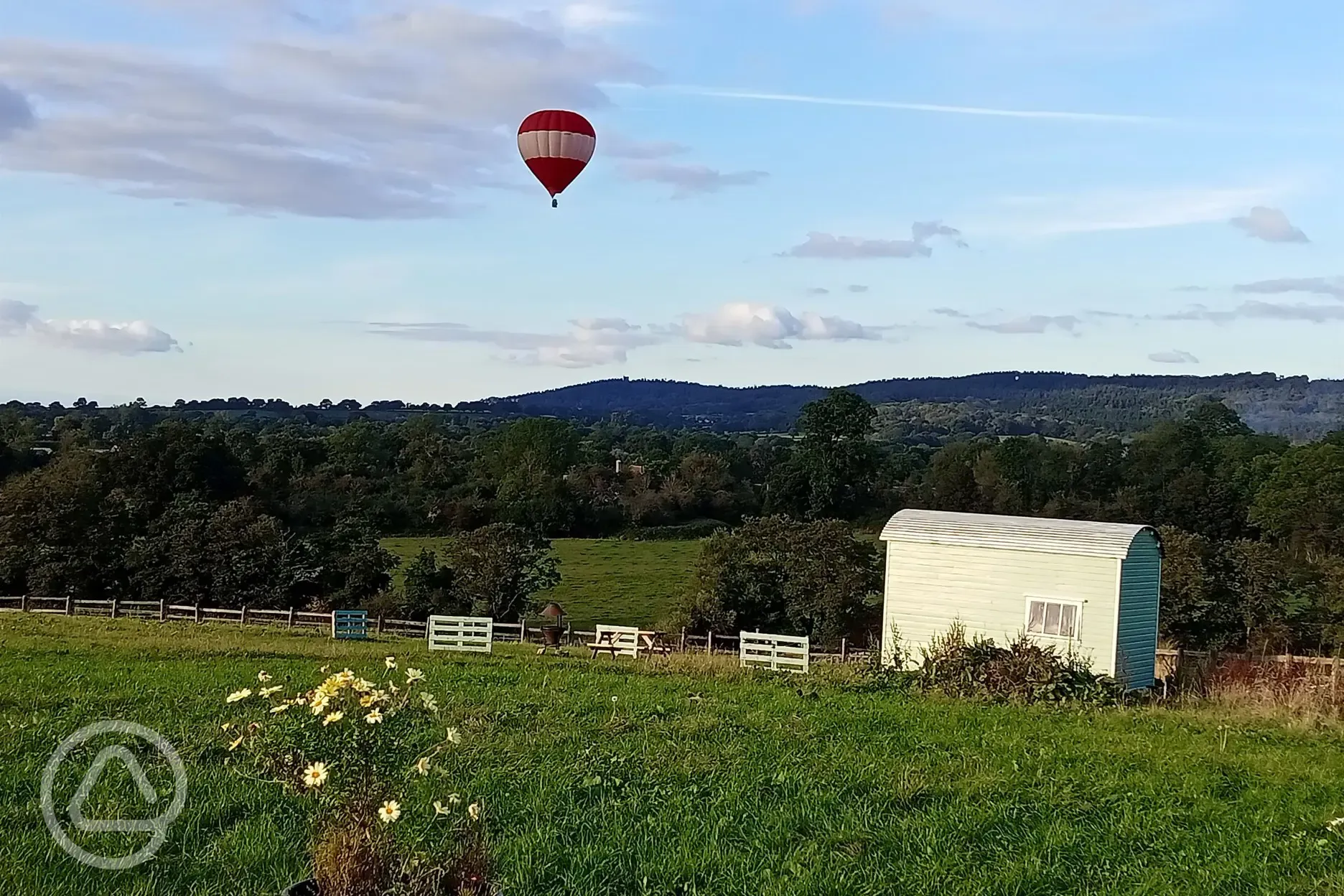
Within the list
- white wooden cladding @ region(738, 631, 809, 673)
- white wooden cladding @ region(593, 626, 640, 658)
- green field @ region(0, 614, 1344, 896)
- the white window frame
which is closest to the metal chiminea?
white wooden cladding @ region(593, 626, 640, 658)

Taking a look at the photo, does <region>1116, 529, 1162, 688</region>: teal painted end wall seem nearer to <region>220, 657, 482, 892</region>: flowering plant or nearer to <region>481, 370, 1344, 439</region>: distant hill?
<region>220, 657, 482, 892</region>: flowering plant

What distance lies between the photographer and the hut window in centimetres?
1964

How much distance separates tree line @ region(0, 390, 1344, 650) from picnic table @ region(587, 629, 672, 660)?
6023 mm

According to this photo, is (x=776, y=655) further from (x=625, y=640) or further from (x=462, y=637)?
(x=462, y=637)

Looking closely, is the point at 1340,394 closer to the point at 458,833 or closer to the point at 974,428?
the point at 974,428

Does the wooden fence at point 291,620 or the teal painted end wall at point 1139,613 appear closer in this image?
the teal painted end wall at point 1139,613

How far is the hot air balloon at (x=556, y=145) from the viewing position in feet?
69.9

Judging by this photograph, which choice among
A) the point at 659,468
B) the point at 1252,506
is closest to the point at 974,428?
the point at 659,468

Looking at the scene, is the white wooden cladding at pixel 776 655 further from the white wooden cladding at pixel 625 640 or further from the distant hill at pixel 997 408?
the distant hill at pixel 997 408

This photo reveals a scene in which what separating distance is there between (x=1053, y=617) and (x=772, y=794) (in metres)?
12.4

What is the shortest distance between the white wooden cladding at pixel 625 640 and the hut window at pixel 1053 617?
6817 mm

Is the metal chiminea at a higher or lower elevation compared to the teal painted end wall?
lower

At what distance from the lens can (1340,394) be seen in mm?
156500

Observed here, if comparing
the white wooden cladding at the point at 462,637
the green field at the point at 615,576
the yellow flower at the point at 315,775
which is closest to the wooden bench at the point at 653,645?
the white wooden cladding at the point at 462,637
